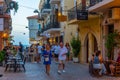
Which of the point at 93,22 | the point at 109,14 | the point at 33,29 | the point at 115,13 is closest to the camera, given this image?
the point at 115,13

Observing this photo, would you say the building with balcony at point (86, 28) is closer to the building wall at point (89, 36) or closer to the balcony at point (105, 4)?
the building wall at point (89, 36)

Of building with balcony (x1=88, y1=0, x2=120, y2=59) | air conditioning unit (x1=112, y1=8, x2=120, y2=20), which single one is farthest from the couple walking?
air conditioning unit (x1=112, y1=8, x2=120, y2=20)

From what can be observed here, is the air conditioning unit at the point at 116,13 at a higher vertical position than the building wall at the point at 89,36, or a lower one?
higher

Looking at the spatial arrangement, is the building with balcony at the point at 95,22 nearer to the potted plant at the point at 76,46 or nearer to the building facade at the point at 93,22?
the building facade at the point at 93,22

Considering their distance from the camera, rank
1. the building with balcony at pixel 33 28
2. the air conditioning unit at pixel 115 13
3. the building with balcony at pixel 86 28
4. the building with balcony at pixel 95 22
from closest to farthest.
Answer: the air conditioning unit at pixel 115 13
the building with balcony at pixel 95 22
the building with balcony at pixel 86 28
the building with balcony at pixel 33 28

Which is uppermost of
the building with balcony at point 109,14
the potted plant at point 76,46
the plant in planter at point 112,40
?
the building with balcony at point 109,14

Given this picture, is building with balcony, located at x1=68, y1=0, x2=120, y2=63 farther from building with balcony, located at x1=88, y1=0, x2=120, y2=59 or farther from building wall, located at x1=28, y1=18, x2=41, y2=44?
building wall, located at x1=28, y1=18, x2=41, y2=44

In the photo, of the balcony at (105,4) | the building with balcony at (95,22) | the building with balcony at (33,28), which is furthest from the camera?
the building with balcony at (33,28)

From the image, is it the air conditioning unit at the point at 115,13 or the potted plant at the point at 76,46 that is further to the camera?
the potted plant at the point at 76,46

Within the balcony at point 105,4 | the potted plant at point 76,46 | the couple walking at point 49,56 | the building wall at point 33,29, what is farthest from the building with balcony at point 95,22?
the building wall at point 33,29

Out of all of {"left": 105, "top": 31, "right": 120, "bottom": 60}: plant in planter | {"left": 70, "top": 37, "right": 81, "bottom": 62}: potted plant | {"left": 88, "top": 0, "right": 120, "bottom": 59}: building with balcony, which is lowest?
{"left": 70, "top": 37, "right": 81, "bottom": 62}: potted plant

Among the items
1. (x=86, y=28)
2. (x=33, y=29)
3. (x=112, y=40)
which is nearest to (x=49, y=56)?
(x=112, y=40)

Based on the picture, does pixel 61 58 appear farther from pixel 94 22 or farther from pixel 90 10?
pixel 94 22

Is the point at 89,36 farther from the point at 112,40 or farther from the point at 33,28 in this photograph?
A: the point at 33,28
